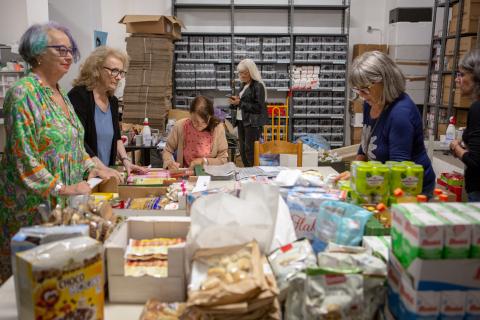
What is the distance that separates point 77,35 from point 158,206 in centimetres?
511

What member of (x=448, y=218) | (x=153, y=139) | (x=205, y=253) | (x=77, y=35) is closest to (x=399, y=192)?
(x=448, y=218)

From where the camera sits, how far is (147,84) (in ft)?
21.8

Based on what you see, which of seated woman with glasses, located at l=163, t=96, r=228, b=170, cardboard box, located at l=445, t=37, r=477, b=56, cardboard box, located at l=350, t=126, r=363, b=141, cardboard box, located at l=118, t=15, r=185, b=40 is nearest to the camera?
seated woman with glasses, located at l=163, t=96, r=228, b=170

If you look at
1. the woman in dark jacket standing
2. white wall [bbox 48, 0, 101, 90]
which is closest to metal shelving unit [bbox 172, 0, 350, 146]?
white wall [bbox 48, 0, 101, 90]

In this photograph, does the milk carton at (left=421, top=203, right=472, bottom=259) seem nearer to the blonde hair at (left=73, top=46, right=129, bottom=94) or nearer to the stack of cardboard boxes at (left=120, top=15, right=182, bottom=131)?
the blonde hair at (left=73, top=46, right=129, bottom=94)

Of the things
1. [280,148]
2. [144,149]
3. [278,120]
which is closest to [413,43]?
[278,120]

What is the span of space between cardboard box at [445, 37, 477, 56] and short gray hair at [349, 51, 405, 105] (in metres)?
3.57

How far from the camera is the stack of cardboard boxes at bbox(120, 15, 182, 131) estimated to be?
6559 mm

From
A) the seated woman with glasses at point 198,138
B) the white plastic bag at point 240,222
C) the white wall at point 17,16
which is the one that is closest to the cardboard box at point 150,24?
the white wall at point 17,16

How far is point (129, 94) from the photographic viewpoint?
6.64m

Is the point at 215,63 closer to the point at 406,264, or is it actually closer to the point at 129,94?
the point at 129,94

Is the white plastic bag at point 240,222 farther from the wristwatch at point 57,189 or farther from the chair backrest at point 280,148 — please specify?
the chair backrest at point 280,148

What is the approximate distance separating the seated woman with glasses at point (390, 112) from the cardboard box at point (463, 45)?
3571mm

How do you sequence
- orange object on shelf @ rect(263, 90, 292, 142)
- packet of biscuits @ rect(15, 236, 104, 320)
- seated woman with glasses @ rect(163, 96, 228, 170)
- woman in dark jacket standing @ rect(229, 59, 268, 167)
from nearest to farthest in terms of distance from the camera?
packet of biscuits @ rect(15, 236, 104, 320)
seated woman with glasses @ rect(163, 96, 228, 170)
woman in dark jacket standing @ rect(229, 59, 268, 167)
orange object on shelf @ rect(263, 90, 292, 142)
